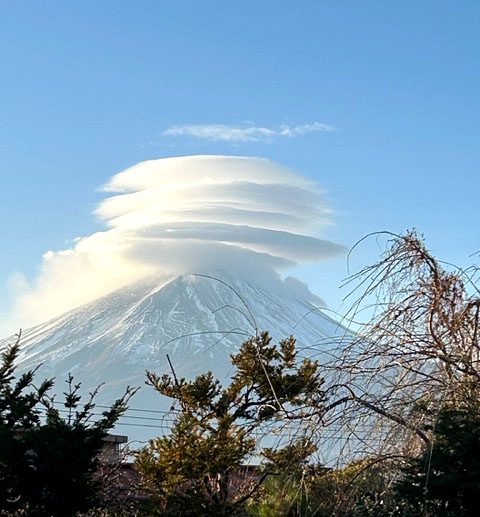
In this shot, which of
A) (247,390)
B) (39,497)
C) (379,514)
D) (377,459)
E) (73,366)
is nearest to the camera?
(377,459)

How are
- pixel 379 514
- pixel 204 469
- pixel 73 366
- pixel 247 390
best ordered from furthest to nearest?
pixel 73 366 → pixel 247 390 → pixel 204 469 → pixel 379 514

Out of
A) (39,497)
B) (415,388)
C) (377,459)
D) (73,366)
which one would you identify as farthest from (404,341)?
(73,366)

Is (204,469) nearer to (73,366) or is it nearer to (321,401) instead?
(321,401)

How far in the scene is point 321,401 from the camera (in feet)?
16.0

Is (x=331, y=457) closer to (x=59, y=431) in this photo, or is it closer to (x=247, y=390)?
(x=59, y=431)

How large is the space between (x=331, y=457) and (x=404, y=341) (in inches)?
29.6

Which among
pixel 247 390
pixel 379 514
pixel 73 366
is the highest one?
pixel 73 366

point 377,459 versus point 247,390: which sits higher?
Answer: point 247,390

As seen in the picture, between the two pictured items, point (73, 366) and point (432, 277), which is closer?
point (432, 277)

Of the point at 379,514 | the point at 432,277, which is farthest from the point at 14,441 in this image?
the point at 432,277

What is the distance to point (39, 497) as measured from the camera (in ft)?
36.1

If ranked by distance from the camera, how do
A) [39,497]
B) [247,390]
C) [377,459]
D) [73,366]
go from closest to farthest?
[377,459] → [39,497] → [247,390] → [73,366]

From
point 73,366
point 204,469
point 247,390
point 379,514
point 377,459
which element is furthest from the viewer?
point 73,366

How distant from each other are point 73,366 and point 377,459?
7434 inches
